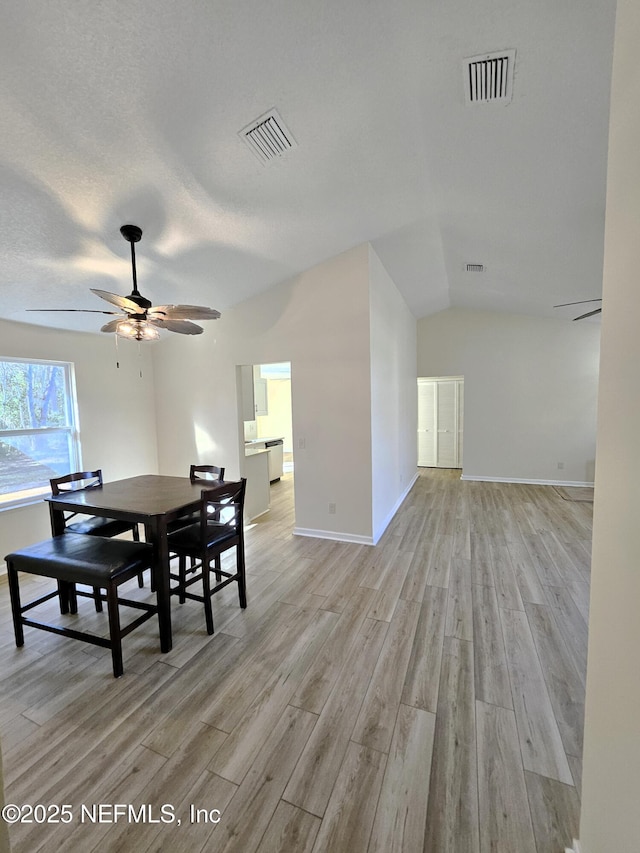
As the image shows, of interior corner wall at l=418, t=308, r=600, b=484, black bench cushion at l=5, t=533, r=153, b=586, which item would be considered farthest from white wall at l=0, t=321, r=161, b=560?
interior corner wall at l=418, t=308, r=600, b=484

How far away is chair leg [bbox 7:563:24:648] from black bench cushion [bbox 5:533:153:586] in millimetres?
37

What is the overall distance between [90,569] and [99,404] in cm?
297

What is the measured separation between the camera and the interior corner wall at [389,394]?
153 inches

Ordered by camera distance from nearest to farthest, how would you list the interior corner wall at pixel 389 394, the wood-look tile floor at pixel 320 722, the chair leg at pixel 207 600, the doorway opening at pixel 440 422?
the wood-look tile floor at pixel 320 722 → the chair leg at pixel 207 600 → the interior corner wall at pixel 389 394 → the doorway opening at pixel 440 422

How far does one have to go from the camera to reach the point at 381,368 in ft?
13.7

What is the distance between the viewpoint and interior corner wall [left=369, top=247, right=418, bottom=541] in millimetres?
3898

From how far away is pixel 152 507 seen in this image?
238cm

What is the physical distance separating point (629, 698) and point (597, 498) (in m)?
0.49

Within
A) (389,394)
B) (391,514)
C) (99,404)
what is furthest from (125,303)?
(391,514)

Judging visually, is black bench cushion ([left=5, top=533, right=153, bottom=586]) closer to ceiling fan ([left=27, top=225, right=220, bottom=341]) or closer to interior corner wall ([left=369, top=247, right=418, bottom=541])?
ceiling fan ([left=27, top=225, right=220, bottom=341])

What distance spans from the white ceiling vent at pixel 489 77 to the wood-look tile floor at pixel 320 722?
3.14 meters

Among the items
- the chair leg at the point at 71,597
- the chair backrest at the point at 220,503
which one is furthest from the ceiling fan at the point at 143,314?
the chair leg at the point at 71,597

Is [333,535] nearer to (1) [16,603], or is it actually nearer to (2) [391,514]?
(2) [391,514]

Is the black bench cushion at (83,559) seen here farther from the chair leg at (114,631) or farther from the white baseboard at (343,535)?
the white baseboard at (343,535)
